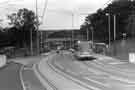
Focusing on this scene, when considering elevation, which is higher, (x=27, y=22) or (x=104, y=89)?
(x=27, y=22)

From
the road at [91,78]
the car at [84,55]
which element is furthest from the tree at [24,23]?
the road at [91,78]

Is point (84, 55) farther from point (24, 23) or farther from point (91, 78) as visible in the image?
point (24, 23)

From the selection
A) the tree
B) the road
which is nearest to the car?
the road

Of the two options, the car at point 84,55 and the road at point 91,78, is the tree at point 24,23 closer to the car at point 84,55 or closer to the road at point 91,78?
the car at point 84,55

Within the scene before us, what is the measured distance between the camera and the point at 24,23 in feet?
329

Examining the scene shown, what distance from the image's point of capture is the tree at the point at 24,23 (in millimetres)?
98125

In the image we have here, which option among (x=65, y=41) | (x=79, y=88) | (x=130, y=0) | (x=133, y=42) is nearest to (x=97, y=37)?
(x=130, y=0)

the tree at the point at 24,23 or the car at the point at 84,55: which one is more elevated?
the tree at the point at 24,23

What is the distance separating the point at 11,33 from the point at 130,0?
135 feet

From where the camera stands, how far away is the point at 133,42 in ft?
157

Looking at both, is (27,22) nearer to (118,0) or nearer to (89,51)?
(118,0)

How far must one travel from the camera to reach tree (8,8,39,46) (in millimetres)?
98125

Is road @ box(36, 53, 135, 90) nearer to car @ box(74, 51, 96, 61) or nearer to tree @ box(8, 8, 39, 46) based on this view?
car @ box(74, 51, 96, 61)

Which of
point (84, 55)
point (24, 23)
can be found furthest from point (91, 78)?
point (24, 23)
